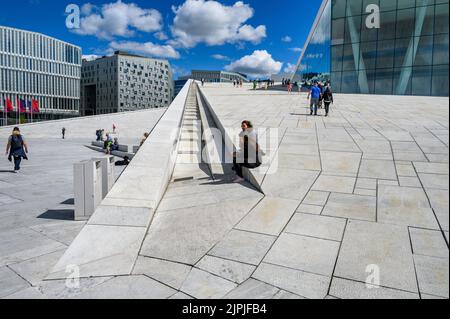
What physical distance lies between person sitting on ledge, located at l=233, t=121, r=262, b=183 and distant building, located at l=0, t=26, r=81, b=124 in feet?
290

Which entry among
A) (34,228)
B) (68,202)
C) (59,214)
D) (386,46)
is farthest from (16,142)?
(386,46)

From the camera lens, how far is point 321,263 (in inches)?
132

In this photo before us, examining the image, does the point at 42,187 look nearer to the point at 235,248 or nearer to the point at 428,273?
the point at 235,248

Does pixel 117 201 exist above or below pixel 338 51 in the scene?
below

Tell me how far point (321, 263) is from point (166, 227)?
6.72 feet

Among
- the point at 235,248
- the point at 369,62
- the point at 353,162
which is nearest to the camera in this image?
the point at 235,248

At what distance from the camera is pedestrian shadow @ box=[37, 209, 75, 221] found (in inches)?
241

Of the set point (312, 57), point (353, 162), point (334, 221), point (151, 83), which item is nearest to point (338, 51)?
point (312, 57)

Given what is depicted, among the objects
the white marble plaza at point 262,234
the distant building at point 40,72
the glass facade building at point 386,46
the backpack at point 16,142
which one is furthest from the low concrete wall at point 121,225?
the distant building at point 40,72

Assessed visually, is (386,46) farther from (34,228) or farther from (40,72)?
(40,72)

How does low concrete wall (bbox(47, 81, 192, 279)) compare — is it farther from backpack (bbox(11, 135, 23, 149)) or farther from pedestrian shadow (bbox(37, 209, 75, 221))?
backpack (bbox(11, 135, 23, 149))

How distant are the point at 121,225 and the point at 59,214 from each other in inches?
109

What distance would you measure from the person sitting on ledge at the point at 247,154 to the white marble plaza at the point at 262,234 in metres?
0.28

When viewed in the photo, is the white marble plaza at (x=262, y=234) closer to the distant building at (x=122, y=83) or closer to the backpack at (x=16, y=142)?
the backpack at (x=16, y=142)
